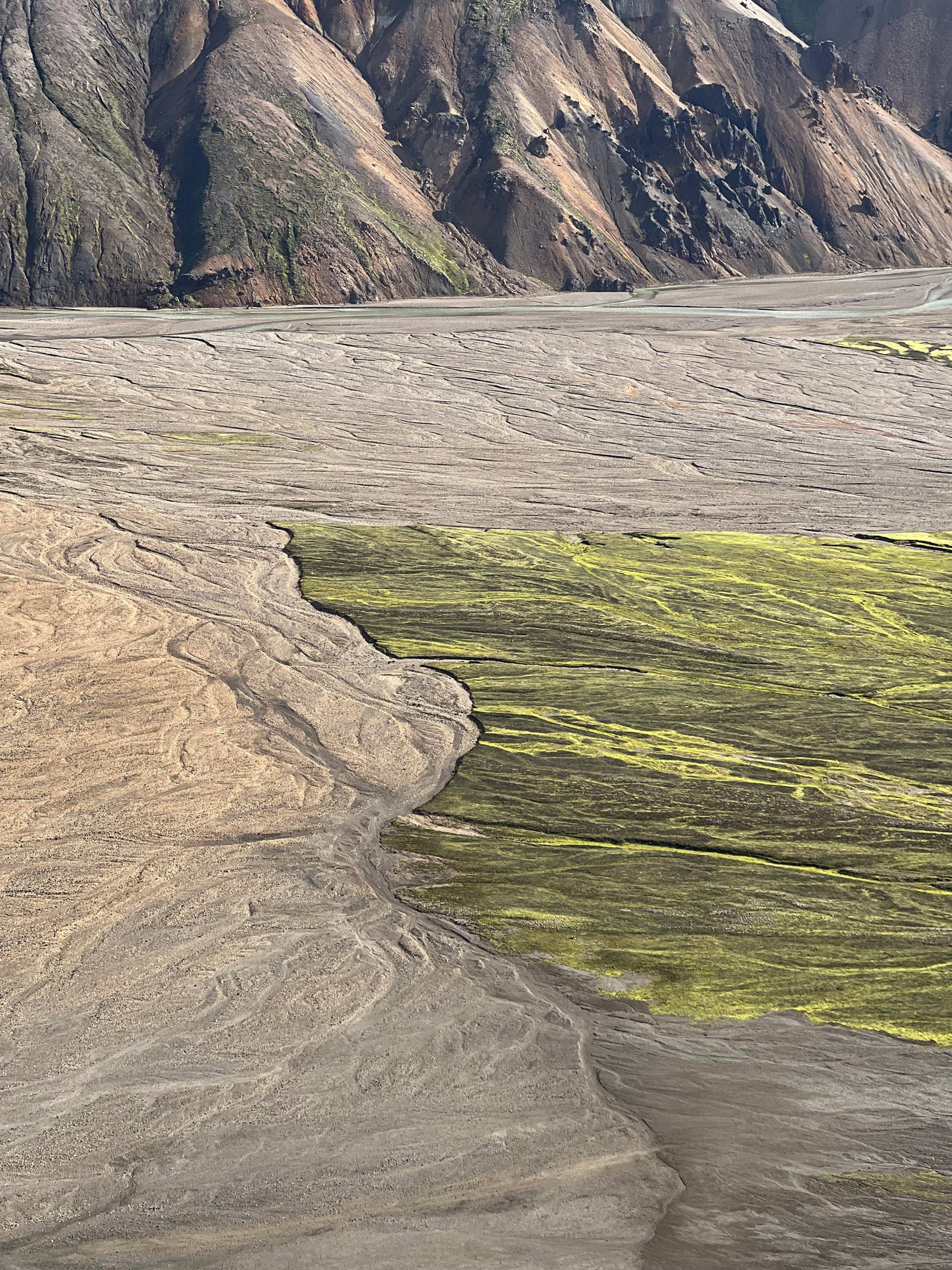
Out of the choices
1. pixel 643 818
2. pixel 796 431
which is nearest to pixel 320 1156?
pixel 643 818

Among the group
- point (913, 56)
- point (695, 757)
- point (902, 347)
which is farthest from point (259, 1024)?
point (913, 56)

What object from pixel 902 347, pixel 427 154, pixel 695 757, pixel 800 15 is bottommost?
pixel 695 757

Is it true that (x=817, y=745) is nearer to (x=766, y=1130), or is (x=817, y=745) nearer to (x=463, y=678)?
(x=463, y=678)

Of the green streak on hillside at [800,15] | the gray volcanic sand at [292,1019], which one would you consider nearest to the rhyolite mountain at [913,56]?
the green streak on hillside at [800,15]

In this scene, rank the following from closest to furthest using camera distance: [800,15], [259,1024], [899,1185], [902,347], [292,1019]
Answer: [899,1185]
[259,1024]
[292,1019]
[902,347]
[800,15]

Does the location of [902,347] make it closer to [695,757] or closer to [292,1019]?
[695,757]

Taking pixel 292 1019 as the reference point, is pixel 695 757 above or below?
above
